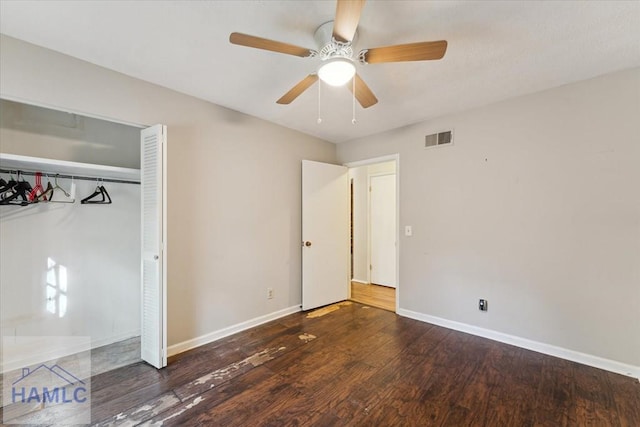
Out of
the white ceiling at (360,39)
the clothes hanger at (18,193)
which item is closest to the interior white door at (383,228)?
the white ceiling at (360,39)

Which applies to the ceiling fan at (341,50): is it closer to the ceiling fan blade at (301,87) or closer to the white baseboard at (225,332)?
the ceiling fan blade at (301,87)

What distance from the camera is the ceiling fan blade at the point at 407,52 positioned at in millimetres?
1501

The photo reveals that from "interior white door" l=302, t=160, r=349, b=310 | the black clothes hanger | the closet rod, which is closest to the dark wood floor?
"interior white door" l=302, t=160, r=349, b=310

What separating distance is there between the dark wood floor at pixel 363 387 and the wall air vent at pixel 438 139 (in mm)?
2251

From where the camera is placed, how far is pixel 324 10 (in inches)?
62.5

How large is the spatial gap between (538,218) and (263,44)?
2898 millimetres

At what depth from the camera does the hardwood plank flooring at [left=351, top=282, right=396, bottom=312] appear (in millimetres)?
3994

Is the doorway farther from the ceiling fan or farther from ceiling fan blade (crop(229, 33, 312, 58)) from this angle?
ceiling fan blade (crop(229, 33, 312, 58))

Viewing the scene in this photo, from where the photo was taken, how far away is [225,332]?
2.93 m

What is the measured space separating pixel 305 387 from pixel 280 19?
261 cm

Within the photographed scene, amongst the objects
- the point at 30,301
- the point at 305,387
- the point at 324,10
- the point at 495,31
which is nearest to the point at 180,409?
the point at 305,387

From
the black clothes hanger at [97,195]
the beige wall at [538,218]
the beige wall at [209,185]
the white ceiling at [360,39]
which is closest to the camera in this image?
the white ceiling at [360,39]

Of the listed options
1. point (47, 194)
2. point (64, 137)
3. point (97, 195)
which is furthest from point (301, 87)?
point (47, 194)

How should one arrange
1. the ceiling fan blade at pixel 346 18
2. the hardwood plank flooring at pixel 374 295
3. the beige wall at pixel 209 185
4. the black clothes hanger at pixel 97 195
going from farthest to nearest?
the hardwood plank flooring at pixel 374 295
the black clothes hanger at pixel 97 195
the beige wall at pixel 209 185
the ceiling fan blade at pixel 346 18
